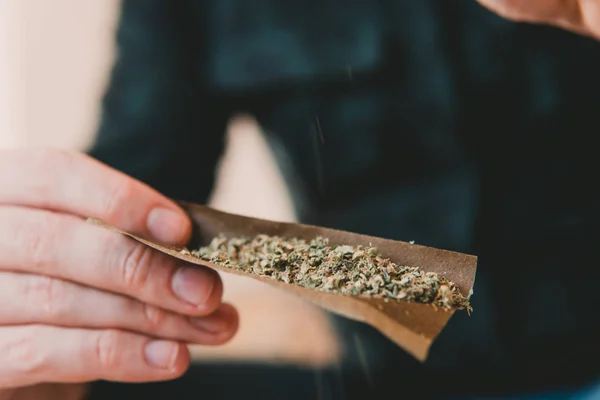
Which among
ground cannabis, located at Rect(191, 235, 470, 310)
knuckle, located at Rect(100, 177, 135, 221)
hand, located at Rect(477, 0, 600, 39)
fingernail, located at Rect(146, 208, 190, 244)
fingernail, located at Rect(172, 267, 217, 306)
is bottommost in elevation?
fingernail, located at Rect(172, 267, 217, 306)

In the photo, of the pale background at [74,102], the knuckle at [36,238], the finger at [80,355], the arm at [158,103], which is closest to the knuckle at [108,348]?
the finger at [80,355]

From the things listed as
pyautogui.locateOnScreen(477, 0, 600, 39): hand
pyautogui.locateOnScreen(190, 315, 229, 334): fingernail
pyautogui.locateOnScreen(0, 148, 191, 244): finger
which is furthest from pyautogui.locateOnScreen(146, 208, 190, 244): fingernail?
pyautogui.locateOnScreen(477, 0, 600, 39): hand

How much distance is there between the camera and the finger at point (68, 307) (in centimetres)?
61

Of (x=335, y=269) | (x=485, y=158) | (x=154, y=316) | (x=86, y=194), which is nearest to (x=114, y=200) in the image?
(x=86, y=194)

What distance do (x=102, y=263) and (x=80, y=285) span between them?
0.07 metres

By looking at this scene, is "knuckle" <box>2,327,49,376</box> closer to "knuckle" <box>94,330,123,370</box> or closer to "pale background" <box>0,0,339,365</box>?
"knuckle" <box>94,330,123,370</box>

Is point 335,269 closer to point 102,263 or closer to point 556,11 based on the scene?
point 102,263

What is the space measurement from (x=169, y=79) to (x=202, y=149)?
0.17 m

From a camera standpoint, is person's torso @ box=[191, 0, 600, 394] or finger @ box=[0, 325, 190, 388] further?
person's torso @ box=[191, 0, 600, 394]

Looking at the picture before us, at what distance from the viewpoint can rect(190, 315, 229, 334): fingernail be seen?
671 millimetres

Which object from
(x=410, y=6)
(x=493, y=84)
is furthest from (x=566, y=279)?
(x=410, y=6)

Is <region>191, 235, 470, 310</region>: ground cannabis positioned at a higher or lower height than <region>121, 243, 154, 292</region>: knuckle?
higher

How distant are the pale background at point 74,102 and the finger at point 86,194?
934mm

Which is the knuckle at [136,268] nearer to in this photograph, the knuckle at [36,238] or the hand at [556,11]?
the knuckle at [36,238]
